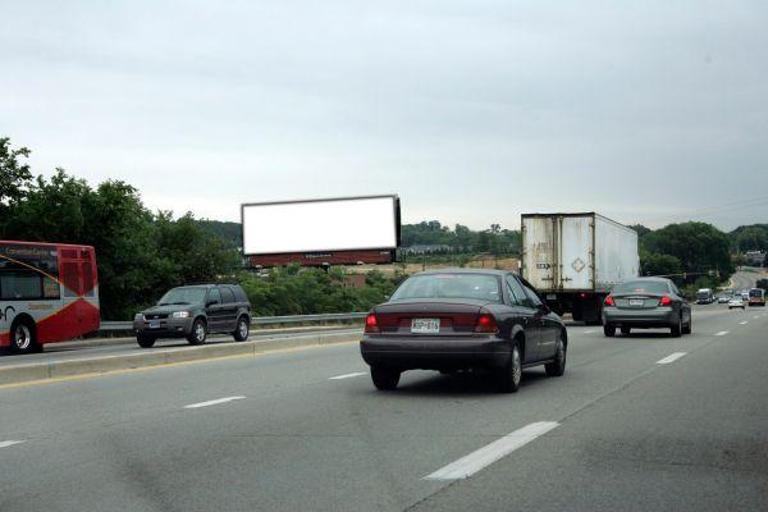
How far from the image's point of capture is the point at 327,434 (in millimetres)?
8930

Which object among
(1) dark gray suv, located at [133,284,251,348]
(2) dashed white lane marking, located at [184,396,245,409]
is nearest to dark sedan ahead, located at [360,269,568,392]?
(2) dashed white lane marking, located at [184,396,245,409]

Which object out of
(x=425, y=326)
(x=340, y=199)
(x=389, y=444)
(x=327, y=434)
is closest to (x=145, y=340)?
(x=425, y=326)

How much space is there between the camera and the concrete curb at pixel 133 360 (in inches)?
572

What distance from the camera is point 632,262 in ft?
135

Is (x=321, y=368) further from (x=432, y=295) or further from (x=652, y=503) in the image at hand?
(x=652, y=503)

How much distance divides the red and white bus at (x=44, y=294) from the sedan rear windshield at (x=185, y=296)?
9.85ft

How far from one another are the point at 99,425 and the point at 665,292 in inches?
731

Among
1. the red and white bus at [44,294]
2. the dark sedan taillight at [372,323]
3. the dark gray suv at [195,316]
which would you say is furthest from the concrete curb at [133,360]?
the red and white bus at [44,294]

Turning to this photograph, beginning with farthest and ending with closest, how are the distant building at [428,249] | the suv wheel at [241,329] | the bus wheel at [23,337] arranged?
the distant building at [428,249] → the suv wheel at [241,329] → the bus wheel at [23,337]

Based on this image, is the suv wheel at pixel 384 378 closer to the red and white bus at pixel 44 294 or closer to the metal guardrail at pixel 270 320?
the red and white bus at pixel 44 294

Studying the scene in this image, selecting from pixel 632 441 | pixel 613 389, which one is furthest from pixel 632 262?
pixel 632 441

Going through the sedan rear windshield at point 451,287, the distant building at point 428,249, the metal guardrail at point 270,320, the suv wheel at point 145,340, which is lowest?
the metal guardrail at point 270,320

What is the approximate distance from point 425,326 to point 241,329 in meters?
18.3

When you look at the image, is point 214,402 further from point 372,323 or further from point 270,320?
point 270,320
